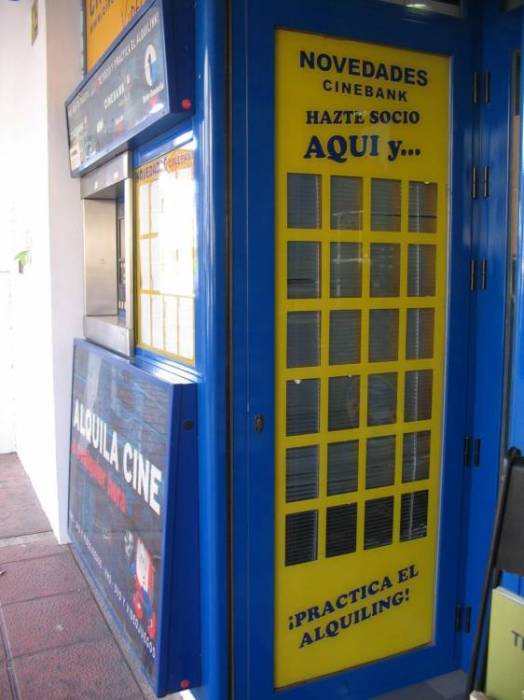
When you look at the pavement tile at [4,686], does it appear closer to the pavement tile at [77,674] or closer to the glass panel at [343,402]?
the pavement tile at [77,674]

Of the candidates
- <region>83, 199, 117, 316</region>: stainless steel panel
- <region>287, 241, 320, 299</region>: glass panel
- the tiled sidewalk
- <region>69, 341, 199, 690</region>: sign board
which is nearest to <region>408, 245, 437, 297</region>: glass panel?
<region>287, 241, 320, 299</region>: glass panel

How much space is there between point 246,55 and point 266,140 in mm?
254

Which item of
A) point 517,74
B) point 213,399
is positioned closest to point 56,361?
point 213,399

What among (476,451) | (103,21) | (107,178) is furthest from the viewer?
(103,21)

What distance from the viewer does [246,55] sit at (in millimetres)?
2055

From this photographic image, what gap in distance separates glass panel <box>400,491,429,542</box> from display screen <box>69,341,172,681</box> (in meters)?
0.86

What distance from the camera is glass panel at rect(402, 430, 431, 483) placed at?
2.43 meters

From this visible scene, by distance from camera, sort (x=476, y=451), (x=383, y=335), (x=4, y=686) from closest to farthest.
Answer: (x=383, y=335) < (x=476, y=451) < (x=4, y=686)

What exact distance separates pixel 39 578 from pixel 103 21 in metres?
2.78

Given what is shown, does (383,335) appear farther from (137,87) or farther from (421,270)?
(137,87)

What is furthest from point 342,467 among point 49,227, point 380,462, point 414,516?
point 49,227

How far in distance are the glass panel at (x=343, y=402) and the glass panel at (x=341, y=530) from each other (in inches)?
11.4

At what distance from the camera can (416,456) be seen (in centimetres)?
246

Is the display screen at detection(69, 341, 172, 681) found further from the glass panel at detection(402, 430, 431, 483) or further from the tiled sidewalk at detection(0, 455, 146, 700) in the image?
the glass panel at detection(402, 430, 431, 483)
